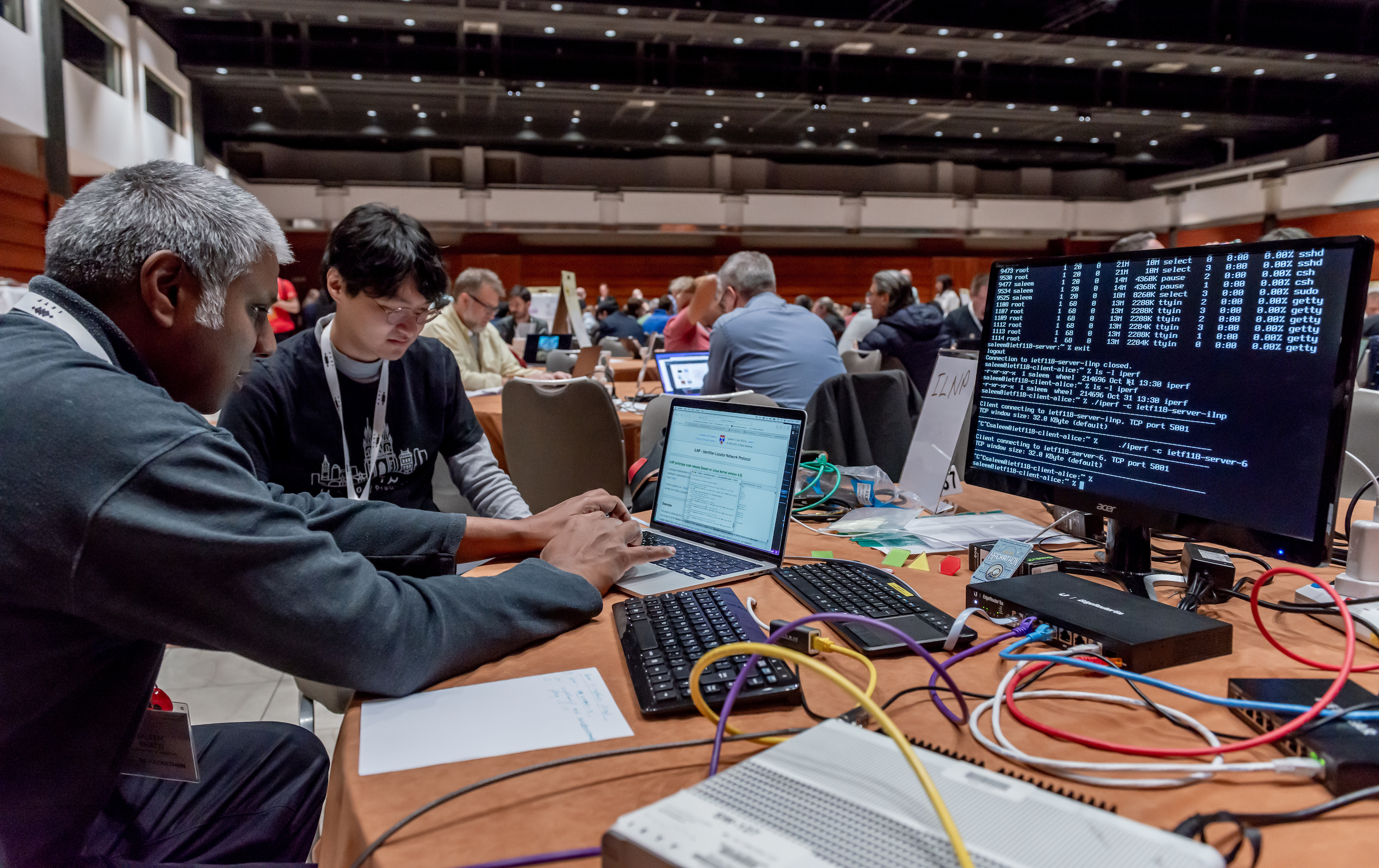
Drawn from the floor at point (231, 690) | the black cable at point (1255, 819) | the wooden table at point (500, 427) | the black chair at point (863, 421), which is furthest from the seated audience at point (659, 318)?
the black cable at point (1255, 819)

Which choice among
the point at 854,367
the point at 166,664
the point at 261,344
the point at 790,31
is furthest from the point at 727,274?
the point at 790,31

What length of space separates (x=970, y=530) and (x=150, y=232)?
1376 millimetres

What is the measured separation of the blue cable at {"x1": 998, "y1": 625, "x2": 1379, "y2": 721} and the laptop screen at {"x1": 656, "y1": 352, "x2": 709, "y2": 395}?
3.23m

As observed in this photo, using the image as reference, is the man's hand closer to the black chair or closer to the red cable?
the red cable

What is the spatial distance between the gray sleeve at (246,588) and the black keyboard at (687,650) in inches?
7.9

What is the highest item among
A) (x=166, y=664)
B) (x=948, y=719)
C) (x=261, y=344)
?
(x=261, y=344)

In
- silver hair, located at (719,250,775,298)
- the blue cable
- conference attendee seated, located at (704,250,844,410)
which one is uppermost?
silver hair, located at (719,250,775,298)

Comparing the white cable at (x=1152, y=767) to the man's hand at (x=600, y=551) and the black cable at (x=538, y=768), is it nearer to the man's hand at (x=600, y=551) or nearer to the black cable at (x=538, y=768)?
the black cable at (x=538, y=768)

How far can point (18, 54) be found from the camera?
18.7 feet

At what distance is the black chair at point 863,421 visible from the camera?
91.2 inches

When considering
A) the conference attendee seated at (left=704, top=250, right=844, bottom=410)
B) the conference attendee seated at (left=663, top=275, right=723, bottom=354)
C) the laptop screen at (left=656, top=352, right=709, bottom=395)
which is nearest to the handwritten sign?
the conference attendee seated at (left=704, top=250, right=844, bottom=410)

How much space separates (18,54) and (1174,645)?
7.67 m

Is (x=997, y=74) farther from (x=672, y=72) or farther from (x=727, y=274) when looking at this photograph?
(x=727, y=274)

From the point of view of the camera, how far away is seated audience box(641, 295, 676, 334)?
999cm
